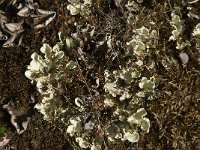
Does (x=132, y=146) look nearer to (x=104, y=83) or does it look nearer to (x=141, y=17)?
(x=104, y=83)

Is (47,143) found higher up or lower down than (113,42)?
lower down

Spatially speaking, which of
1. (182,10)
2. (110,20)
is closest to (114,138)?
(110,20)

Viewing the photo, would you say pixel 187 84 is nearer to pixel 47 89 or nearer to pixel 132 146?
pixel 132 146

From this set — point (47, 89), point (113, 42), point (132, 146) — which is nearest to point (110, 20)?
point (113, 42)

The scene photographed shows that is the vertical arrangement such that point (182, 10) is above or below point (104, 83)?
above

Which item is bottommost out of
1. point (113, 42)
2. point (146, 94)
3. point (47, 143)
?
point (47, 143)

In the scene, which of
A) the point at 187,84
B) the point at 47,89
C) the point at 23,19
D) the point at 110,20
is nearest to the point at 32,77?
the point at 47,89

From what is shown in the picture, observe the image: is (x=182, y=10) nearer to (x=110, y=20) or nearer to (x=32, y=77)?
(x=110, y=20)
